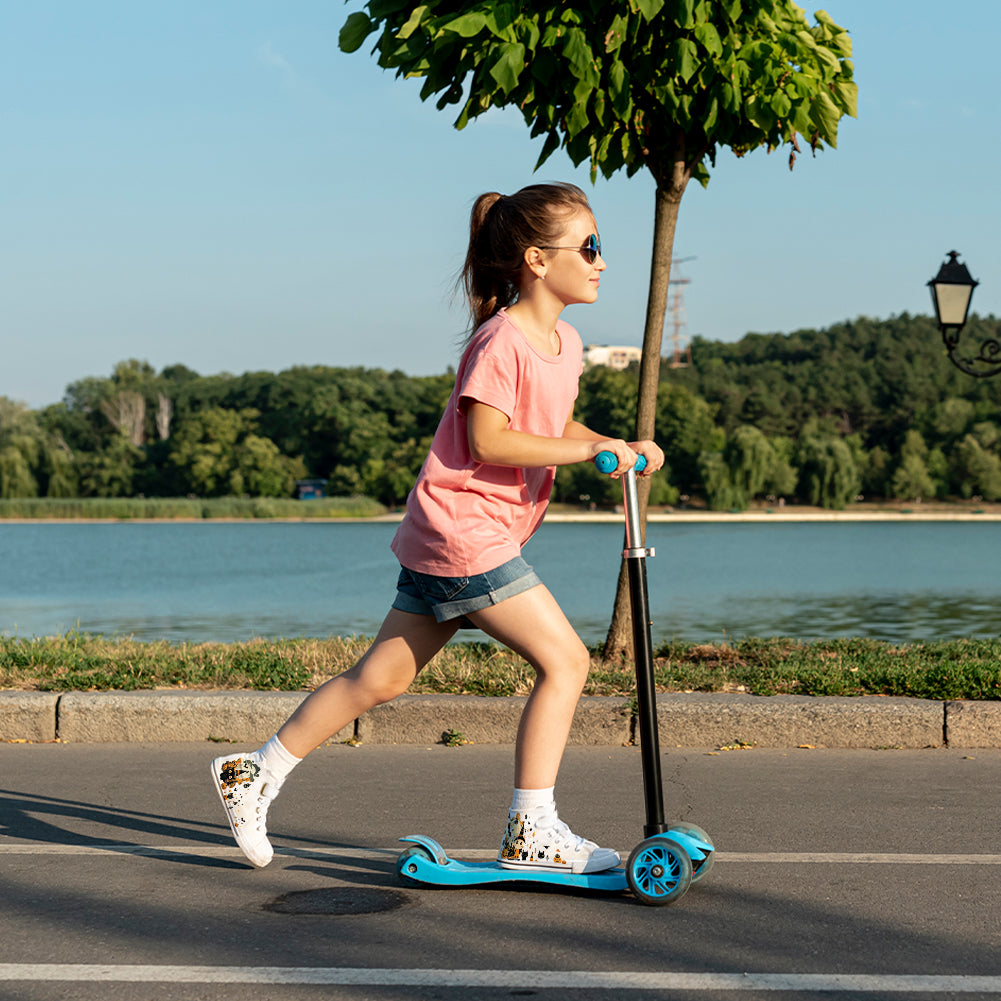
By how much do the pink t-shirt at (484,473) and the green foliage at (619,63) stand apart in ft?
11.0

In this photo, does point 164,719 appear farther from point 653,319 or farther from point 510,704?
point 653,319

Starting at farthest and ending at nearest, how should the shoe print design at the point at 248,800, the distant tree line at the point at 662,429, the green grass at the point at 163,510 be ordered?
the distant tree line at the point at 662,429 < the green grass at the point at 163,510 < the shoe print design at the point at 248,800

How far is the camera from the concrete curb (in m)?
5.93

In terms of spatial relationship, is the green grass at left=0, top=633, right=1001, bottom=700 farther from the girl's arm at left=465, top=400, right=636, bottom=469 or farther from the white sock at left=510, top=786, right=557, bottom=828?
the girl's arm at left=465, top=400, right=636, bottom=469

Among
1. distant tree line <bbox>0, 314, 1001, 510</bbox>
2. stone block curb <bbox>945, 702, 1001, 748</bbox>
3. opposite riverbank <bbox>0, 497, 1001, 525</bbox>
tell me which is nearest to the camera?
stone block curb <bbox>945, 702, 1001, 748</bbox>

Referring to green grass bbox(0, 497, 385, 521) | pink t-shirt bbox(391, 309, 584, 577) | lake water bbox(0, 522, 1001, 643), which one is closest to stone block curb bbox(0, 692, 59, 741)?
pink t-shirt bbox(391, 309, 584, 577)

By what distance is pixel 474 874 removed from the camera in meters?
3.64

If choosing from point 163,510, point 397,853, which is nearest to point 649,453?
point 397,853

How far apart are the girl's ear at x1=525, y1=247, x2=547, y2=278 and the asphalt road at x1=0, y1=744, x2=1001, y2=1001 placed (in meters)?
1.78

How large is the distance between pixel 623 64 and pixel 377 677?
14.6ft

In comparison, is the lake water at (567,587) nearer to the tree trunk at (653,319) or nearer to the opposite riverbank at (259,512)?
the tree trunk at (653,319)

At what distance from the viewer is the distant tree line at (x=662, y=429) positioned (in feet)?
325

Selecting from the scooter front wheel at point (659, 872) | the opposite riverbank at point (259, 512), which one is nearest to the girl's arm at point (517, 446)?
the scooter front wheel at point (659, 872)

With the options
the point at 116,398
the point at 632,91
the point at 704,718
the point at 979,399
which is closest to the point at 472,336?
the point at 704,718
